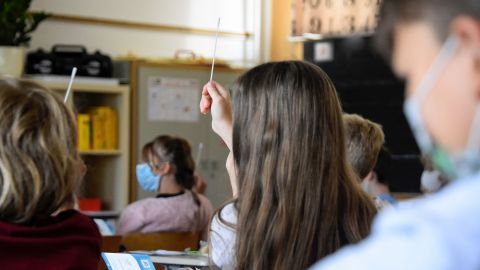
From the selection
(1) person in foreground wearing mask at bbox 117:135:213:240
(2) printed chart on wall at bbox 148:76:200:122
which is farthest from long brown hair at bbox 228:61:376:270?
(2) printed chart on wall at bbox 148:76:200:122

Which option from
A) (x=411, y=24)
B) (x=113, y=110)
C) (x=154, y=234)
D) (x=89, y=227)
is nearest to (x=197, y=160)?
(x=113, y=110)

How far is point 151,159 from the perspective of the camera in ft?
15.4

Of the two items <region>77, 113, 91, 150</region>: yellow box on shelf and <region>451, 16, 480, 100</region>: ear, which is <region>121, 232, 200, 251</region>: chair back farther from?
<region>451, 16, 480, 100</region>: ear

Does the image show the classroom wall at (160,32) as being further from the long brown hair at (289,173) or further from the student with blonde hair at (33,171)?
the long brown hair at (289,173)

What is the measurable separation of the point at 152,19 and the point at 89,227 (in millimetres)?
4632

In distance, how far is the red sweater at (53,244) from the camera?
1731 millimetres

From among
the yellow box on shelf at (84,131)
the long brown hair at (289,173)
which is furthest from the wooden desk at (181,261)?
the yellow box on shelf at (84,131)

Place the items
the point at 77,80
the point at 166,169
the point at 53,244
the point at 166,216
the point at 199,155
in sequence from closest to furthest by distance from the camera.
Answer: the point at 53,244
the point at 166,216
the point at 166,169
the point at 77,80
the point at 199,155

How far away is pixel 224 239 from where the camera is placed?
1817 mm

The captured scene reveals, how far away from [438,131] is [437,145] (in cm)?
1

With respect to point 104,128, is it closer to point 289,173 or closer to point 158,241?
point 158,241

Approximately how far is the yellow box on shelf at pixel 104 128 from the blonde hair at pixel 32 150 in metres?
3.95

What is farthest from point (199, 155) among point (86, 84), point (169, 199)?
point (169, 199)

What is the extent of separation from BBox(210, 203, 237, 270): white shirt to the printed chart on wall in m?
4.04
